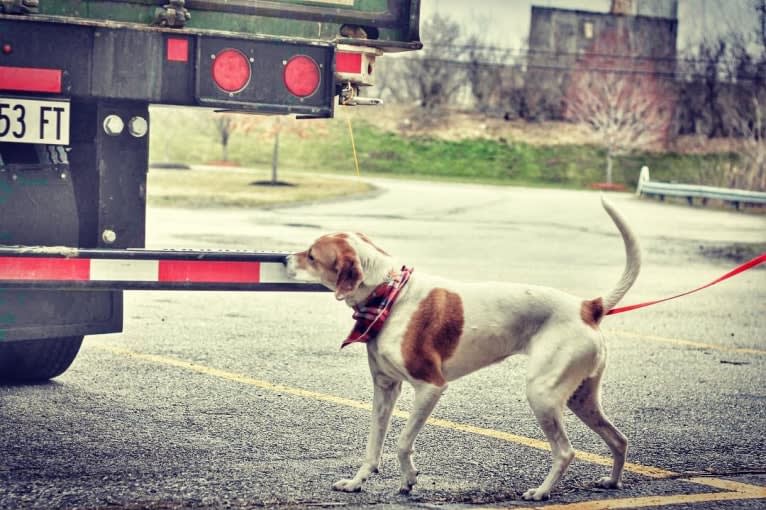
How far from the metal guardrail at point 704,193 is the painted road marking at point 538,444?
2139cm

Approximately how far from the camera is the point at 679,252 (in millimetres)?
18453

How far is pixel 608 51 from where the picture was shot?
60.6m

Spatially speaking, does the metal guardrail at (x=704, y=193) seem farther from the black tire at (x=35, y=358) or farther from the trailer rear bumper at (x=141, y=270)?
the trailer rear bumper at (x=141, y=270)

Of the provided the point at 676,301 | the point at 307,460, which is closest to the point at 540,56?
the point at 676,301

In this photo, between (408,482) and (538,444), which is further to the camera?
(538,444)

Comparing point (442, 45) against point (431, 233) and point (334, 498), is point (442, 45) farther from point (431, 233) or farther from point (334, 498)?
point (334, 498)

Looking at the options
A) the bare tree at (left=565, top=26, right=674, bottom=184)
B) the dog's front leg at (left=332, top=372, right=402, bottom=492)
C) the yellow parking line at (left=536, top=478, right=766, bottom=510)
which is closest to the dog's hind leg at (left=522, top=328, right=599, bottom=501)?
the yellow parking line at (left=536, top=478, right=766, bottom=510)

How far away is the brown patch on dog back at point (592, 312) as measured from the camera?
4984 millimetres

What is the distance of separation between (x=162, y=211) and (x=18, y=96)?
728 inches

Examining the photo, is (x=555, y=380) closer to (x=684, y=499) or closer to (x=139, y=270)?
(x=684, y=499)

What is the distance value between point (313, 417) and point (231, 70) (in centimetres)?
184

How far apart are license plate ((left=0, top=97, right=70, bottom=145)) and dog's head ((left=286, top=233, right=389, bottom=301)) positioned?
115 cm

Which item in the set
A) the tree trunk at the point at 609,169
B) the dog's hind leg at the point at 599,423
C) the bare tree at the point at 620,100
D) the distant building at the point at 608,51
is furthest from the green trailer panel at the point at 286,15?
the distant building at the point at 608,51

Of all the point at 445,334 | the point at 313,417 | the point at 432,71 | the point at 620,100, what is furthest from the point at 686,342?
the point at 432,71
